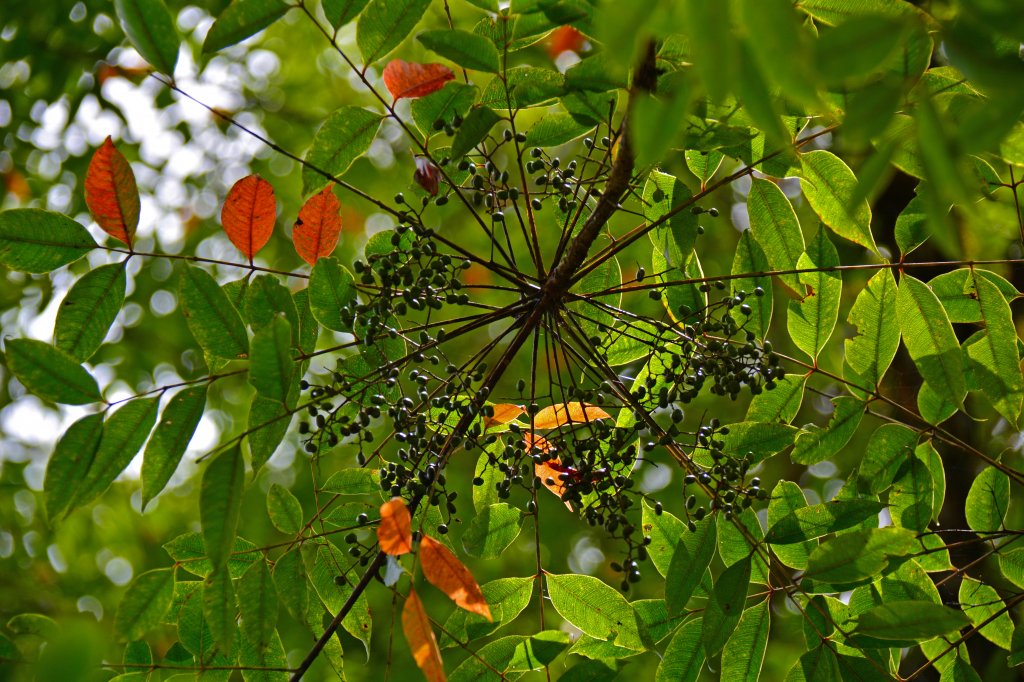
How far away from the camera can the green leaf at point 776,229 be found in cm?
175

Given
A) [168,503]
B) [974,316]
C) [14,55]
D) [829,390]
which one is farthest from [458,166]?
[168,503]

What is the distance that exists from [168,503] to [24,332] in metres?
1.17

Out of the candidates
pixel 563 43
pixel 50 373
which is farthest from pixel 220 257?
pixel 50 373

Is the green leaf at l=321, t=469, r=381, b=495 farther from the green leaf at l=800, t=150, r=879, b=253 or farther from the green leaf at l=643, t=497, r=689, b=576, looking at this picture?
the green leaf at l=800, t=150, r=879, b=253

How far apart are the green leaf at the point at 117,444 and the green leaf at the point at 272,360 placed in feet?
0.88

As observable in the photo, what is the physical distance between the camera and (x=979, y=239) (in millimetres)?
3240

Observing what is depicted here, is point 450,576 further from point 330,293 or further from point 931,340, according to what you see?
point 931,340

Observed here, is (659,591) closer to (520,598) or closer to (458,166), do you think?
(520,598)

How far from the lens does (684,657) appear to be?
1.66m

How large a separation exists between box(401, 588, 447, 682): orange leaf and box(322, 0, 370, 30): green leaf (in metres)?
1.04

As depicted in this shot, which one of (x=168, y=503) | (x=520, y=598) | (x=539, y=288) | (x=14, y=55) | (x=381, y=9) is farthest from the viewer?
(x=168, y=503)

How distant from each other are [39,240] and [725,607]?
1.40 metres

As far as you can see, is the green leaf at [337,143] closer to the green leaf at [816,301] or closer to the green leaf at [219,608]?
the green leaf at [219,608]

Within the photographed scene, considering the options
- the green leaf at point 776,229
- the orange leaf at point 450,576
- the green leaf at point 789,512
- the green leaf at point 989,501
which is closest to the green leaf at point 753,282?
the green leaf at point 776,229
